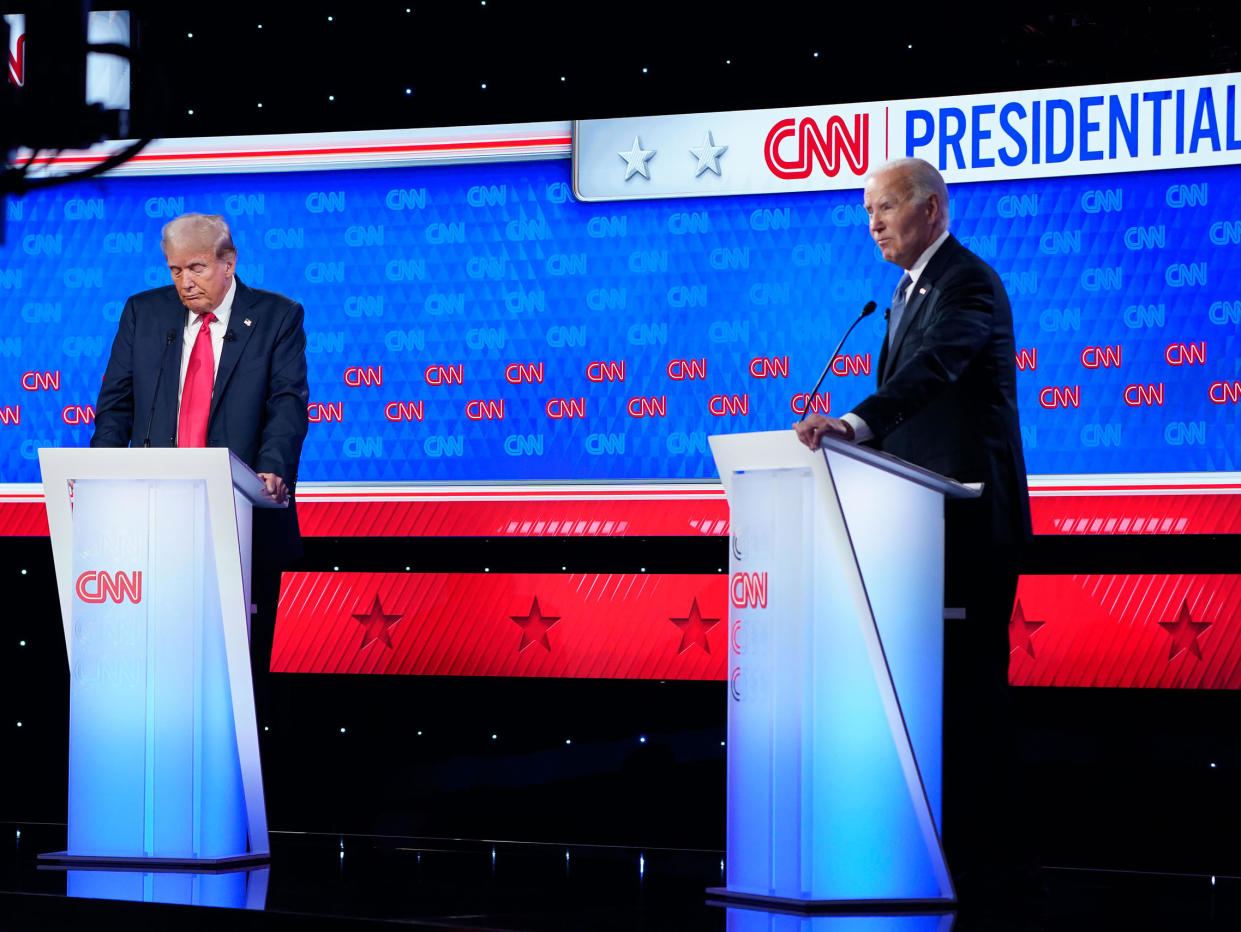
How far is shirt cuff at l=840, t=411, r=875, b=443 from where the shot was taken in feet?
8.82

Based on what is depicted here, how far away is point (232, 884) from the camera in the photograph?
288cm

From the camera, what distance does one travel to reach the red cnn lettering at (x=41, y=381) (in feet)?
14.8

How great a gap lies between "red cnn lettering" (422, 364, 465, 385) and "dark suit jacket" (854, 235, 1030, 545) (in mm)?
1634

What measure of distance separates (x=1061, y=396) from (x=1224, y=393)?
15.5 inches

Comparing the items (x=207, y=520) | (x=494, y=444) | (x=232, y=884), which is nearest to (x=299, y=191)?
(x=494, y=444)

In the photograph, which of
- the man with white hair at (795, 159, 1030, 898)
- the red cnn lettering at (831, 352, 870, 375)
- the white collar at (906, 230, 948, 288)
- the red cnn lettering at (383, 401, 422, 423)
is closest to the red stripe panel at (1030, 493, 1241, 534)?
the red cnn lettering at (831, 352, 870, 375)

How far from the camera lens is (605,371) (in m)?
4.26

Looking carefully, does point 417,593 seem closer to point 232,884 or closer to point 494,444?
point 494,444

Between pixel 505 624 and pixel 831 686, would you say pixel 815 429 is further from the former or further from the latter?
pixel 505 624

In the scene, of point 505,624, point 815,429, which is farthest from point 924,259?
point 505,624

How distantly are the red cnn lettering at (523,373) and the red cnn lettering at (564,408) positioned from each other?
8 cm

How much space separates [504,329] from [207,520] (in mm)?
1459

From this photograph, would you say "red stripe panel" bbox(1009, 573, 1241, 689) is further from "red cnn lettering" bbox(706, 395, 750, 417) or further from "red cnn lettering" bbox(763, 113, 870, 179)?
"red cnn lettering" bbox(763, 113, 870, 179)

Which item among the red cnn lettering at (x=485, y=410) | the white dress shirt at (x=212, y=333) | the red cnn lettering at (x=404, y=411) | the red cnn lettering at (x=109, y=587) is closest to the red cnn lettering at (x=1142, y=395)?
the red cnn lettering at (x=485, y=410)
